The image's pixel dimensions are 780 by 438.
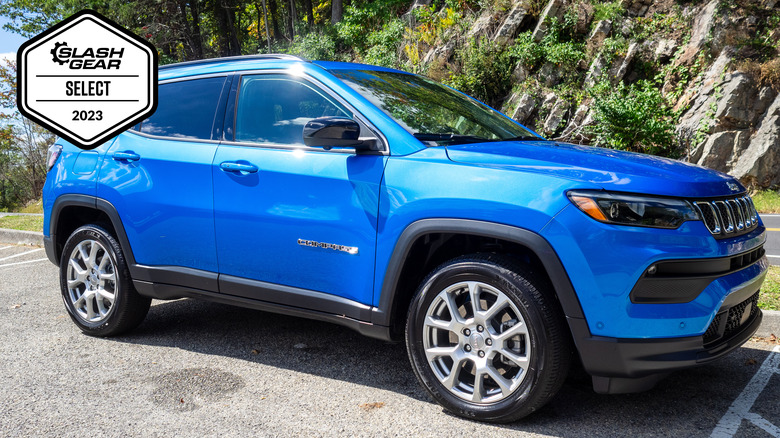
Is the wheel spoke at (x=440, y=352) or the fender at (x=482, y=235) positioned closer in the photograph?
the fender at (x=482, y=235)

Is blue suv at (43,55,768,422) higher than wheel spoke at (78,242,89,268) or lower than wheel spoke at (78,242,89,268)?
higher

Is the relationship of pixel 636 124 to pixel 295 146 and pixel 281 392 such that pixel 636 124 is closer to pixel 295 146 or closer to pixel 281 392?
pixel 295 146

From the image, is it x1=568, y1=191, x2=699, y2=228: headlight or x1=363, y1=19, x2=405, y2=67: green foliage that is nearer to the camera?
x1=568, y1=191, x2=699, y2=228: headlight

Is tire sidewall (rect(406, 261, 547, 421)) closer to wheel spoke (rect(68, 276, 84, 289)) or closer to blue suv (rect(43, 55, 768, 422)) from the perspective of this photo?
blue suv (rect(43, 55, 768, 422))

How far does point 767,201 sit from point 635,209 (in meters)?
10.7

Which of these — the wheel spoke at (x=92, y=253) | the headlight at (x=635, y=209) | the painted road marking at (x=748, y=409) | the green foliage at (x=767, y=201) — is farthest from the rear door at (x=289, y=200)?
the green foliage at (x=767, y=201)

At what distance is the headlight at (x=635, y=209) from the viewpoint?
2840 mm

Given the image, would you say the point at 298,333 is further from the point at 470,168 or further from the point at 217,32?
the point at 217,32

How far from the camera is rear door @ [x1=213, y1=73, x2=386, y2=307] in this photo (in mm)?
3494

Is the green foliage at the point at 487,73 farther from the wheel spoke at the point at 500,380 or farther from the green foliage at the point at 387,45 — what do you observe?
the wheel spoke at the point at 500,380

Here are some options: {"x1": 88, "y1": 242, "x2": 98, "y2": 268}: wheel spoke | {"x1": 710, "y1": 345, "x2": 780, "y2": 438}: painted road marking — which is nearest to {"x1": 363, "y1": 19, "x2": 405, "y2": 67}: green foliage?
{"x1": 88, "y1": 242, "x2": 98, "y2": 268}: wheel spoke

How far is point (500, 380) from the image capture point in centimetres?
314

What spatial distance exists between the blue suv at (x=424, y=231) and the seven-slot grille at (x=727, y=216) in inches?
0.4

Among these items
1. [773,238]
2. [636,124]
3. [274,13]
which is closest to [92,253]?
[773,238]
